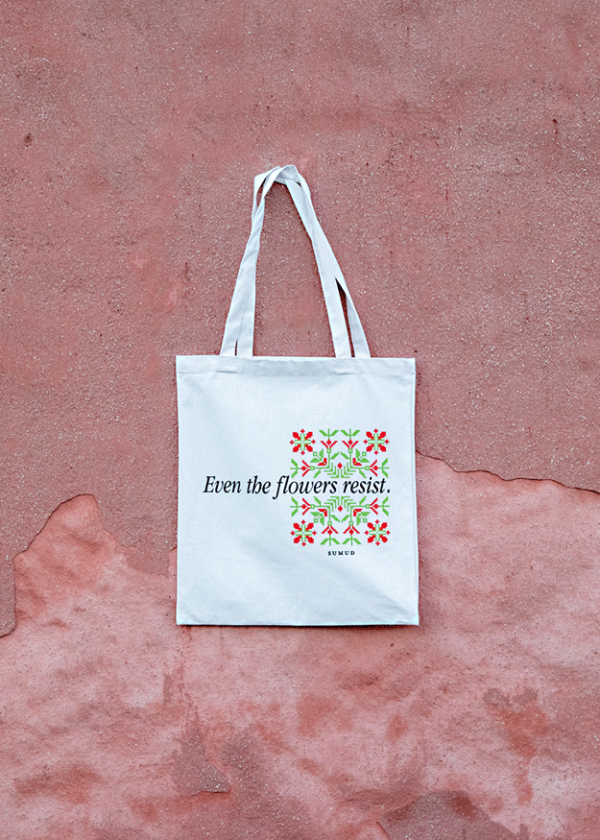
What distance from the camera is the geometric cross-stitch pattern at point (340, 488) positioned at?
1.11 meters

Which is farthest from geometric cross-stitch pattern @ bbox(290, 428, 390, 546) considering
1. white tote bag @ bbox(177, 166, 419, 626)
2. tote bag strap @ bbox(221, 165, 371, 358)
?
tote bag strap @ bbox(221, 165, 371, 358)

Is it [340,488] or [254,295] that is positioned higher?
[254,295]

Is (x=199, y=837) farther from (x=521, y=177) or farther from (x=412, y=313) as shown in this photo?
(x=521, y=177)

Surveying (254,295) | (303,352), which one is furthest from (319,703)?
(254,295)

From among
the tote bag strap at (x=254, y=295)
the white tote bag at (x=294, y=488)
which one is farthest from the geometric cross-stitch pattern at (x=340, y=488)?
the tote bag strap at (x=254, y=295)

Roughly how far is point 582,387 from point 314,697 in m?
0.69

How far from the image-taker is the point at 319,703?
1126 mm

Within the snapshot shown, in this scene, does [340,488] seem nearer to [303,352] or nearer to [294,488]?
[294,488]

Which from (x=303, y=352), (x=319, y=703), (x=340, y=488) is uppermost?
(x=303, y=352)

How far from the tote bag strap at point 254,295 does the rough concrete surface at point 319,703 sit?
0.84ft

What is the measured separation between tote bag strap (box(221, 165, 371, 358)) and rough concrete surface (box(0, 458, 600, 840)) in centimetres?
26

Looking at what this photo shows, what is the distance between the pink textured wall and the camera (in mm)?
1119

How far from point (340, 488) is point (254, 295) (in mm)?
351

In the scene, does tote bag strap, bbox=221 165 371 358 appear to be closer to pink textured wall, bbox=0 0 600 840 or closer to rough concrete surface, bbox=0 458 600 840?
pink textured wall, bbox=0 0 600 840
